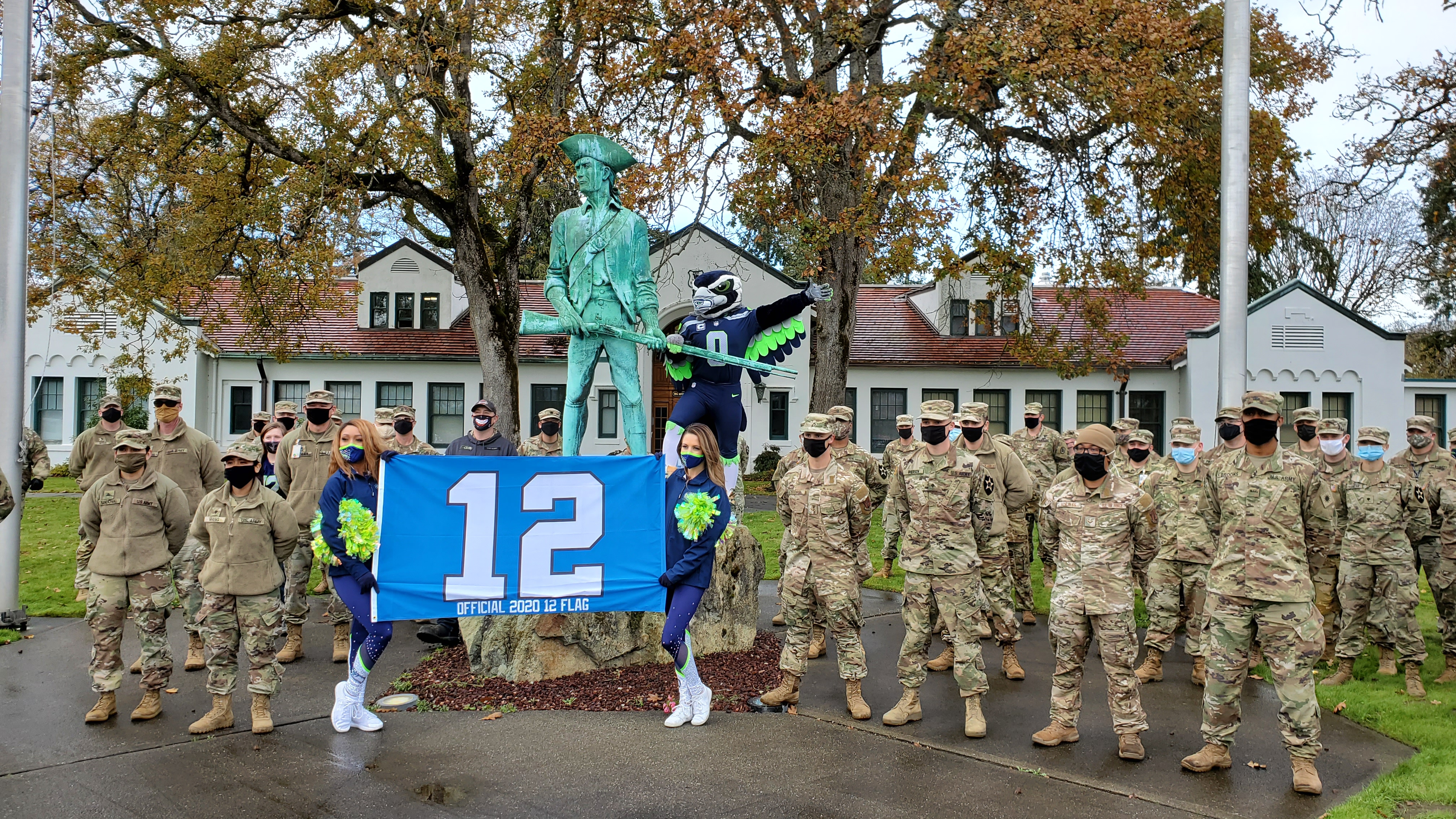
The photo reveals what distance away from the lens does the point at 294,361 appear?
29438 millimetres

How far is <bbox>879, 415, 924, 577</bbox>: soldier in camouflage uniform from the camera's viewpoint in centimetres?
1075

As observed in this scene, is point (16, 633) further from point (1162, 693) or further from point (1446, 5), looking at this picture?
point (1446, 5)

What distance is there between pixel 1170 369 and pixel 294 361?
2599cm

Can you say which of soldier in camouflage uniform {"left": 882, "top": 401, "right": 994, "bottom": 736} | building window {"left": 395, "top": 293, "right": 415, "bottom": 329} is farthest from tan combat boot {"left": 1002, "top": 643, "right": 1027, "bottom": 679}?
building window {"left": 395, "top": 293, "right": 415, "bottom": 329}

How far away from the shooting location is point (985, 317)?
21531mm

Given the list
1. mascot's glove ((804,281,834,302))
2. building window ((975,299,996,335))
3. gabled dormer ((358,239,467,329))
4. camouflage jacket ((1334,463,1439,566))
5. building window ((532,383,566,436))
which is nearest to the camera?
mascot's glove ((804,281,834,302))

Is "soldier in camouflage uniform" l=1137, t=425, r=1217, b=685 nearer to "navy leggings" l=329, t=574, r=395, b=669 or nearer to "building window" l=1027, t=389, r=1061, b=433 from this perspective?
"navy leggings" l=329, t=574, r=395, b=669

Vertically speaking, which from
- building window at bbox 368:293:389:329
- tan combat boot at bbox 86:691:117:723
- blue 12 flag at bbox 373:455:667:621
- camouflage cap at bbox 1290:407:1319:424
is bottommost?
tan combat boot at bbox 86:691:117:723

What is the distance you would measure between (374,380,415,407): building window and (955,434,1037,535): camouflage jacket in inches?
946

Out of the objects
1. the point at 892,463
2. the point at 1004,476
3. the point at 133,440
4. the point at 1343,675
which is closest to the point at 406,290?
the point at 892,463

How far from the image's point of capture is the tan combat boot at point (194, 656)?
8000 mm

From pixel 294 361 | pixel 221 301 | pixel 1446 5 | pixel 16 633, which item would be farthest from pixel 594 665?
pixel 221 301

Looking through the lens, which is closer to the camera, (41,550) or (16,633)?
(16,633)

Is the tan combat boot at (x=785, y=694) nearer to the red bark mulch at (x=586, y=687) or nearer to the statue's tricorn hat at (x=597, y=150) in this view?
the red bark mulch at (x=586, y=687)
